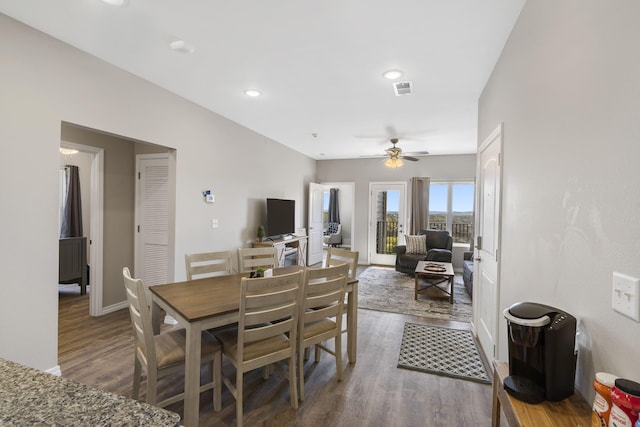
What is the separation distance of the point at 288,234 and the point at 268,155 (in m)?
1.67

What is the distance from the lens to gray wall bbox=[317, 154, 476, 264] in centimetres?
707

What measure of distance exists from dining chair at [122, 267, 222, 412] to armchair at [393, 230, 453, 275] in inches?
193

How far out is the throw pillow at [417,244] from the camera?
21.6 feet

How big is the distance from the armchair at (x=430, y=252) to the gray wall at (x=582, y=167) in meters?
4.31

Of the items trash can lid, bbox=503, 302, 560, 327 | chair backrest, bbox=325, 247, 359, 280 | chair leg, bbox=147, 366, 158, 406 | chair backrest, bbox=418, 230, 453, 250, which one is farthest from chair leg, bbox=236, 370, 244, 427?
chair backrest, bbox=418, 230, 453, 250

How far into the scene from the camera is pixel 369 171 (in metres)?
7.68

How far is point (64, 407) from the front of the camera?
758 mm

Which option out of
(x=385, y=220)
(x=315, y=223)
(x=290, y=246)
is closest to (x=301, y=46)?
(x=290, y=246)

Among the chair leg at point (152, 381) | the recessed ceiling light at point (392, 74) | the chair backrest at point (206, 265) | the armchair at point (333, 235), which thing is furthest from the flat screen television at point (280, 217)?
the chair leg at point (152, 381)

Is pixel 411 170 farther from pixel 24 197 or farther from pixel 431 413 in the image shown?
pixel 24 197

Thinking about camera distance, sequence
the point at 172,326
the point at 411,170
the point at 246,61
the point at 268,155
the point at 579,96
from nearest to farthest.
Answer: the point at 579,96 < the point at 246,61 < the point at 172,326 < the point at 268,155 < the point at 411,170

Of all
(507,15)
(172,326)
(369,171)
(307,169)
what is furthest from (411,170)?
(172,326)

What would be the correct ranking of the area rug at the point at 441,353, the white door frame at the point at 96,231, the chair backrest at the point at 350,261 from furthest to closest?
the white door frame at the point at 96,231
the chair backrest at the point at 350,261
the area rug at the point at 441,353

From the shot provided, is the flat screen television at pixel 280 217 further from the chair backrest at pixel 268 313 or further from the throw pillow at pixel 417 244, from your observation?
the chair backrest at pixel 268 313
